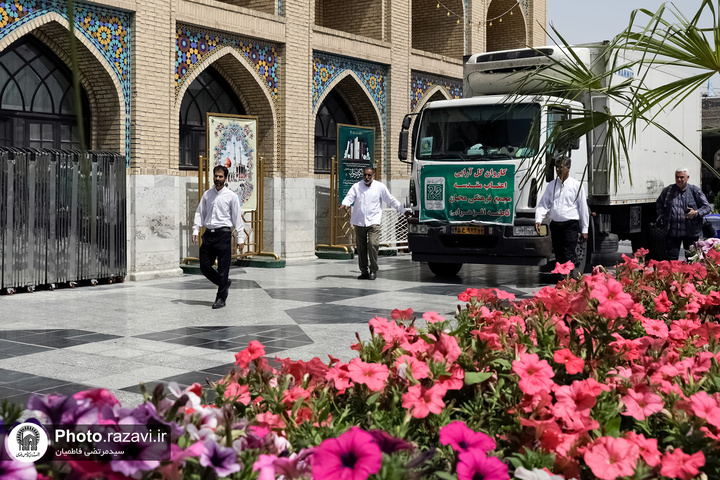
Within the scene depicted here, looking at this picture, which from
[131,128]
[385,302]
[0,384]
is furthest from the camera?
[131,128]

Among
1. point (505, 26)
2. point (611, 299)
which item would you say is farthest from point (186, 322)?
point (505, 26)

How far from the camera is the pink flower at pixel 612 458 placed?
6.14 feet

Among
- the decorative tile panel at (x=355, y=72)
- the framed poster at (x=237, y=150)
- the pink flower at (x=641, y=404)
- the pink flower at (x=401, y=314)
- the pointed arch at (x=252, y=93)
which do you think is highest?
the decorative tile panel at (x=355, y=72)

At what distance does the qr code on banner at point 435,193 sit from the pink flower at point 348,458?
11844mm

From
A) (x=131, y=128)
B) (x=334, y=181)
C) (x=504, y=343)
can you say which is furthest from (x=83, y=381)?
(x=334, y=181)

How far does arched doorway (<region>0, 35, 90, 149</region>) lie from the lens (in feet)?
42.0

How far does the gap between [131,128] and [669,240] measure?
822 cm

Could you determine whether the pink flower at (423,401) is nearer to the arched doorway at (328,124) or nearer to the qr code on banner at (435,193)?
the qr code on banner at (435,193)

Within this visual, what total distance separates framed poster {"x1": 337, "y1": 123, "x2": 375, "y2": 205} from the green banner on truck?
5.13 metres

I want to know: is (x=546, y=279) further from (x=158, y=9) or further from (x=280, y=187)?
(x=158, y=9)

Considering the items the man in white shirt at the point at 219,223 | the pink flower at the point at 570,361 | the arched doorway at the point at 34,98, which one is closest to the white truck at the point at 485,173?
Result: the man in white shirt at the point at 219,223

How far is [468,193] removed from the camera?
1322 centimetres

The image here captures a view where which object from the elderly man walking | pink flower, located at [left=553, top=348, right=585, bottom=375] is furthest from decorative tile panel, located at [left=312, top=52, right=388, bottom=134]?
pink flower, located at [left=553, top=348, right=585, bottom=375]

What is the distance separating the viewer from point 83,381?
21.1 ft
